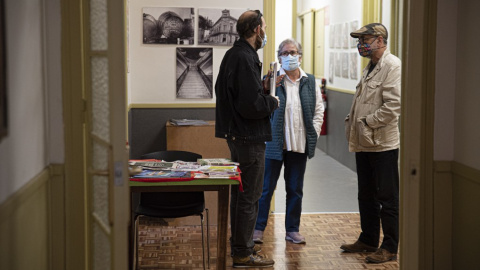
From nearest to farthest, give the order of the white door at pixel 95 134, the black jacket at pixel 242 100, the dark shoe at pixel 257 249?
the white door at pixel 95 134, the black jacket at pixel 242 100, the dark shoe at pixel 257 249

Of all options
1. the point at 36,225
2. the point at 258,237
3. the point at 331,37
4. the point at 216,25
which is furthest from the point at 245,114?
the point at 331,37

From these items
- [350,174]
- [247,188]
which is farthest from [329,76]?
[247,188]

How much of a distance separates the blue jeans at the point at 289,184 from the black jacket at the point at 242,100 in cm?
83

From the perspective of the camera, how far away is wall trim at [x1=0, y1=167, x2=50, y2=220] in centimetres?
256

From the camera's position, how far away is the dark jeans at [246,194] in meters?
4.79

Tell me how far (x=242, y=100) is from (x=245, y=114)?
0.34ft

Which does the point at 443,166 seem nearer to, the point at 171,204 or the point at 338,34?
the point at 171,204

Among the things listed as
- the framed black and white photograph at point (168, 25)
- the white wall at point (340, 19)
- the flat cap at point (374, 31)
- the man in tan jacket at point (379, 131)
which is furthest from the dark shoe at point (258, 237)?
the white wall at point (340, 19)

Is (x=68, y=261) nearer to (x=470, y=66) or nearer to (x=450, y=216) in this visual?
(x=450, y=216)

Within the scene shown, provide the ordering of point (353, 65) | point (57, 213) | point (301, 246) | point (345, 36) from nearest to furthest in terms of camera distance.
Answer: point (57, 213) → point (301, 246) → point (353, 65) → point (345, 36)

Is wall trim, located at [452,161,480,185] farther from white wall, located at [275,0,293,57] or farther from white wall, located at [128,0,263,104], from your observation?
white wall, located at [275,0,293,57]

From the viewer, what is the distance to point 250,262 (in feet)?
16.6

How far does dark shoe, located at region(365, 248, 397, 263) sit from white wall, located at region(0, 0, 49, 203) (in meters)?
2.78

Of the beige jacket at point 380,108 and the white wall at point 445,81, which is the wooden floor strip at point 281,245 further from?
the white wall at point 445,81
